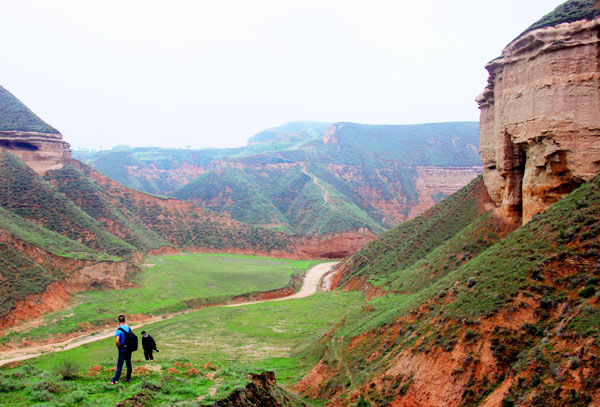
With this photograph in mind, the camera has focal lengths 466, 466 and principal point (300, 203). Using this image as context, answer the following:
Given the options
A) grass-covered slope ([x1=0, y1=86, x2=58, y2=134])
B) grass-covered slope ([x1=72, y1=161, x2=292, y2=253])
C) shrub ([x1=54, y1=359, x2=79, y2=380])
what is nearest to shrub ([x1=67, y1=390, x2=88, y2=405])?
shrub ([x1=54, y1=359, x2=79, y2=380])

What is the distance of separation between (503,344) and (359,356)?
A: 23.4ft

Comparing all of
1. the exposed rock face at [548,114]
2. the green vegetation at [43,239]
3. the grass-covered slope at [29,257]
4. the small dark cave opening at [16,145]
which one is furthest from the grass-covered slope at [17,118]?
the exposed rock face at [548,114]

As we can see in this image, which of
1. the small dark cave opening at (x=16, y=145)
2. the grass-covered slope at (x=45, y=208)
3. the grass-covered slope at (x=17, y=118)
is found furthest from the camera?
the grass-covered slope at (x=17, y=118)

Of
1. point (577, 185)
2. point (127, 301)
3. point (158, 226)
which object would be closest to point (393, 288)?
point (577, 185)

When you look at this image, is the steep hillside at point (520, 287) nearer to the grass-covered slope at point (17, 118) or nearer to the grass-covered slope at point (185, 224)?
the grass-covered slope at point (185, 224)

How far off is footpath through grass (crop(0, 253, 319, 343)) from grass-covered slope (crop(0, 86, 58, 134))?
2668 centimetres

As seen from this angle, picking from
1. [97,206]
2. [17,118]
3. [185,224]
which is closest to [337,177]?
[185,224]

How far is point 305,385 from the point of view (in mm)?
20938

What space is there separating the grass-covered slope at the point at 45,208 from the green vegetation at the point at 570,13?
163 feet

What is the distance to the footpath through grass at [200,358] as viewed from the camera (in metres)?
11.0

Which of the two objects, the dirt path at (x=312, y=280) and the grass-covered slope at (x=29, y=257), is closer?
the grass-covered slope at (x=29, y=257)

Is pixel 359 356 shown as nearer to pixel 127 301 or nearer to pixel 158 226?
pixel 127 301

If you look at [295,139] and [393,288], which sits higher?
[295,139]

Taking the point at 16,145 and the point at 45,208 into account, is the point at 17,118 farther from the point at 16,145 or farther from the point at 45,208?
the point at 45,208
